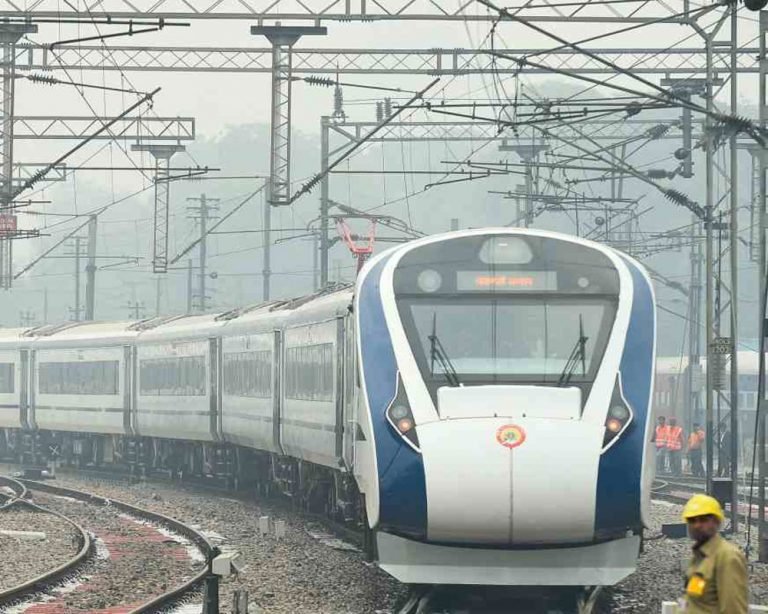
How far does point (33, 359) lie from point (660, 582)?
80.8ft

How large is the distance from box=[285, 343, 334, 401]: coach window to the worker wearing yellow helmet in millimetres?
10478

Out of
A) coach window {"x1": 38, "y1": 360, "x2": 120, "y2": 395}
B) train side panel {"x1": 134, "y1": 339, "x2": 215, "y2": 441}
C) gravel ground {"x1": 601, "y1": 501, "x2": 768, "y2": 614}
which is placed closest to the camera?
gravel ground {"x1": 601, "y1": 501, "x2": 768, "y2": 614}

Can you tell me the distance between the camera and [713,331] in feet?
78.9

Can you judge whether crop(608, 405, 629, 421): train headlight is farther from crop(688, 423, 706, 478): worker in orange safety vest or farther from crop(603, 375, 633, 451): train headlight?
crop(688, 423, 706, 478): worker in orange safety vest

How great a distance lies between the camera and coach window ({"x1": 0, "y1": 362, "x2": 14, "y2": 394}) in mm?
39094

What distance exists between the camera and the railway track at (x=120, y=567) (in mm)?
15102

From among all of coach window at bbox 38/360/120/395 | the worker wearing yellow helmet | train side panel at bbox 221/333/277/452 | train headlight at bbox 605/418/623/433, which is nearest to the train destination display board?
train headlight at bbox 605/418/623/433

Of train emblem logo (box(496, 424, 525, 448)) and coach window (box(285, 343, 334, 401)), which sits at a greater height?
coach window (box(285, 343, 334, 401))

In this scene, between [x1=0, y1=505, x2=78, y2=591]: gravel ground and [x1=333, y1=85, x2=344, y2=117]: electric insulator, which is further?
[x1=333, y1=85, x2=344, y2=117]: electric insulator

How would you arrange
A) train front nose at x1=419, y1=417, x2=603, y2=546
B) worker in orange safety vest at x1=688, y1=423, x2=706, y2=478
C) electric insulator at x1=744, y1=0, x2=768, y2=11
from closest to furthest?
train front nose at x1=419, y1=417, x2=603, y2=546 → electric insulator at x1=744, y1=0, x2=768, y2=11 → worker in orange safety vest at x1=688, y1=423, x2=706, y2=478

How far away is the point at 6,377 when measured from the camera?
129 feet

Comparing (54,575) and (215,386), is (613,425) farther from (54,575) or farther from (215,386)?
(215,386)

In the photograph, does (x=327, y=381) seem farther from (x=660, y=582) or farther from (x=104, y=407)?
(x=104, y=407)

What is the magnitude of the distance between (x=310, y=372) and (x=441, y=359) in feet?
23.0
